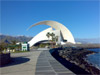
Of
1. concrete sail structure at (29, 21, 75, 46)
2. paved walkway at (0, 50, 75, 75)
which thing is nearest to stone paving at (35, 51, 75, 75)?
paved walkway at (0, 50, 75, 75)

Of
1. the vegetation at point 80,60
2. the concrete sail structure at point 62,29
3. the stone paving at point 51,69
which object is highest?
the concrete sail structure at point 62,29

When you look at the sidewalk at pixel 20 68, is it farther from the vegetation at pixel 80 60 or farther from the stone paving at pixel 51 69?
the vegetation at pixel 80 60

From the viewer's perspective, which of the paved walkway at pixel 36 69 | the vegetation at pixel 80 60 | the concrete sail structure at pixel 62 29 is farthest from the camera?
the concrete sail structure at pixel 62 29

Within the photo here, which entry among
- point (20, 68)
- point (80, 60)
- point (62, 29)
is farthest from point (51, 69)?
point (62, 29)

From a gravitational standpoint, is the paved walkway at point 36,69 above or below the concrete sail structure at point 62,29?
below

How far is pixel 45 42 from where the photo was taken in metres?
66.4

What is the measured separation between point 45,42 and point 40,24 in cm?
999

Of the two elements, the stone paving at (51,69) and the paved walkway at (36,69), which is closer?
the stone paving at (51,69)

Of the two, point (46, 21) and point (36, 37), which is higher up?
point (46, 21)

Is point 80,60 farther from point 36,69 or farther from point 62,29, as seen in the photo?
point 62,29

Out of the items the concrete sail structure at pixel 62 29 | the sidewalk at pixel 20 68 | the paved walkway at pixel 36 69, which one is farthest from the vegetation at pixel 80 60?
the concrete sail structure at pixel 62 29

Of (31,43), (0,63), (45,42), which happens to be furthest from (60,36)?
(0,63)

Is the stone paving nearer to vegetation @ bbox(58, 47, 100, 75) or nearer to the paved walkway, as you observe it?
the paved walkway

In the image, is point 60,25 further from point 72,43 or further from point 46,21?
point 72,43
